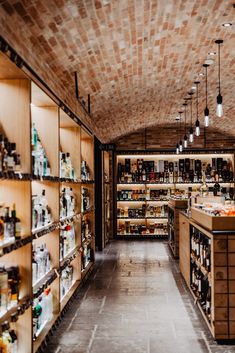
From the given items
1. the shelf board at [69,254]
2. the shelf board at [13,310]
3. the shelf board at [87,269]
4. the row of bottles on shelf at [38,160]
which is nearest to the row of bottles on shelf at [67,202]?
the shelf board at [69,254]

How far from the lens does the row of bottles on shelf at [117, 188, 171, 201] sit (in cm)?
1552

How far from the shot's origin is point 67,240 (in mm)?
7074

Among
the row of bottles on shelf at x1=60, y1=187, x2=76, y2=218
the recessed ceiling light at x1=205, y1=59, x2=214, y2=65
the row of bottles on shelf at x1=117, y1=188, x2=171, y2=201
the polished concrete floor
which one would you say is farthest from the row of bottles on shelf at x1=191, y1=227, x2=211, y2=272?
the row of bottles on shelf at x1=117, y1=188, x2=171, y2=201

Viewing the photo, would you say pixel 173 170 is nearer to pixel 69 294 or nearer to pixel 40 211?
pixel 69 294

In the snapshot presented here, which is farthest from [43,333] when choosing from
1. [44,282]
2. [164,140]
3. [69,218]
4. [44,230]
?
[164,140]

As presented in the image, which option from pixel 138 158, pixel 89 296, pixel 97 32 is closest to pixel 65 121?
pixel 97 32

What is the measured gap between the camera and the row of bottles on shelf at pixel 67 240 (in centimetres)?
659

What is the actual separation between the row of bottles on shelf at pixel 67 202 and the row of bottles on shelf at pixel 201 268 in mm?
1904

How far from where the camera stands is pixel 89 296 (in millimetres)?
7238

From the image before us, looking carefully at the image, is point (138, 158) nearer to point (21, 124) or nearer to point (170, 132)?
point (170, 132)

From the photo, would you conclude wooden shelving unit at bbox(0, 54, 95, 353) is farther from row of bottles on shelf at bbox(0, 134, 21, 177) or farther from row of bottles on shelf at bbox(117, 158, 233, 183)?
row of bottles on shelf at bbox(117, 158, 233, 183)

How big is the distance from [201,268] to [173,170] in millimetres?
9813

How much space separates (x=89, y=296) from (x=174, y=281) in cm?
179

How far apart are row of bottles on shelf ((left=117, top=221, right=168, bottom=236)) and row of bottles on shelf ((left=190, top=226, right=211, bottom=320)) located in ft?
27.0
